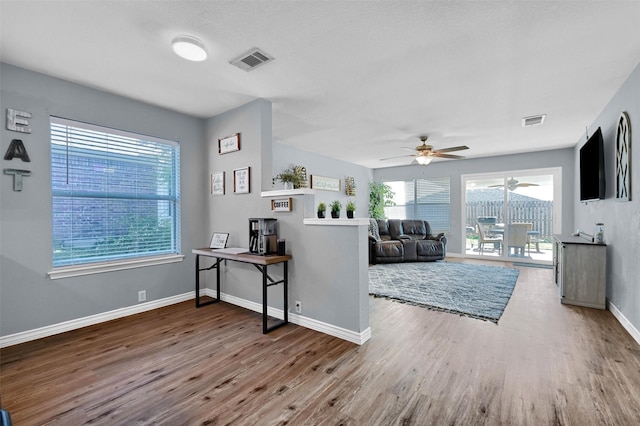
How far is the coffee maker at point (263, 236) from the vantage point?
3.06 metres

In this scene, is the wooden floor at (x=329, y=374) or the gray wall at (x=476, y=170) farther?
the gray wall at (x=476, y=170)

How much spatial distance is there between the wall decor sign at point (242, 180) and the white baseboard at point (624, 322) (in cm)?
402

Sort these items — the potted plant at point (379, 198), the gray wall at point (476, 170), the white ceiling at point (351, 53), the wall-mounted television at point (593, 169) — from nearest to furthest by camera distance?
the white ceiling at point (351, 53) < the wall-mounted television at point (593, 169) < the gray wall at point (476, 170) < the potted plant at point (379, 198)

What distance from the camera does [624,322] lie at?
2885 mm

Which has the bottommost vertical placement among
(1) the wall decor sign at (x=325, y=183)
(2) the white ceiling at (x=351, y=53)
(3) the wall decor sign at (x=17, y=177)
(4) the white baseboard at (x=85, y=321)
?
(4) the white baseboard at (x=85, y=321)

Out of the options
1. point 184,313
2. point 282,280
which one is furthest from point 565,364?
point 184,313

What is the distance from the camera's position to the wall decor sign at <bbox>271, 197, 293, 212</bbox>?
10.3 ft

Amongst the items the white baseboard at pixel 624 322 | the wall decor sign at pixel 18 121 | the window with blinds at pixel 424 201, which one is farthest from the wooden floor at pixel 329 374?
the window with blinds at pixel 424 201

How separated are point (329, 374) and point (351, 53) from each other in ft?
8.25

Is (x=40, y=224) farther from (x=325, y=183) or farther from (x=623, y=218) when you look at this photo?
(x=623, y=218)

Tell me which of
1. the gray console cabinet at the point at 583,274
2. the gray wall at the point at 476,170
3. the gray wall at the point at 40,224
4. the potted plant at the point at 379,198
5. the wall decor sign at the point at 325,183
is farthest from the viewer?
the potted plant at the point at 379,198

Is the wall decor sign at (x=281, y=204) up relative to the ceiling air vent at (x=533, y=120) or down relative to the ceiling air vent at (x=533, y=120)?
down

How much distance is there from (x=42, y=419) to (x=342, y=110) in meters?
3.79

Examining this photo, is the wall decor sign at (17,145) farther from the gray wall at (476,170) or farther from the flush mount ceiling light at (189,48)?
the gray wall at (476,170)
